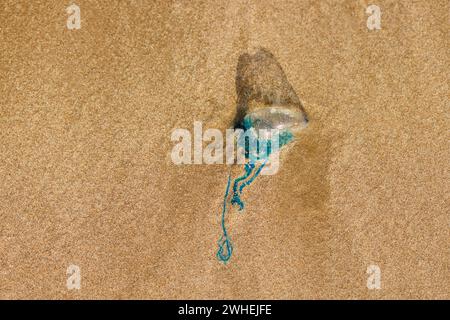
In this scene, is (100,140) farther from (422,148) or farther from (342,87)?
(422,148)

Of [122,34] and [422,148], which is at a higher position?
[122,34]

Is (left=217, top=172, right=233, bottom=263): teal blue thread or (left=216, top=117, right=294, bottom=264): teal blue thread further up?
(left=216, top=117, right=294, bottom=264): teal blue thread

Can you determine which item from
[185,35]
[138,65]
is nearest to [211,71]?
[185,35]

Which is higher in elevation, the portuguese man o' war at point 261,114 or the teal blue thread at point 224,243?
the portuguese man o' war at point 261,114

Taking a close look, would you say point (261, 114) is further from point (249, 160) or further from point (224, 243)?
point (224, 243)

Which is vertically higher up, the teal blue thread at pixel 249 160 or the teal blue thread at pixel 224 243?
the teal blue thread at pixel 249 160

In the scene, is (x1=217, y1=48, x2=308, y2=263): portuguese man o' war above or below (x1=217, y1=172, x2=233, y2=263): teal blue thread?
above

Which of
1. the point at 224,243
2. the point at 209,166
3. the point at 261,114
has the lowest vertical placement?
the point at 224,243

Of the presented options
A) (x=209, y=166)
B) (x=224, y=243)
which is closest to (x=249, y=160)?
(x=209, y=166)
